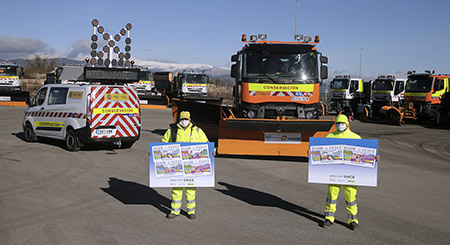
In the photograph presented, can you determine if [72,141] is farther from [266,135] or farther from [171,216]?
[171,216]

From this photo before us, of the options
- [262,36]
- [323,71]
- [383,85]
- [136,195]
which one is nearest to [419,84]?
Answer: [383,85]

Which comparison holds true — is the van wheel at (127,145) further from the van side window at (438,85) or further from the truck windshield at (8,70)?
the truck windshield at (8,70)

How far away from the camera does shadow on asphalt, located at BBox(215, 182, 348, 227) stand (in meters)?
6.98

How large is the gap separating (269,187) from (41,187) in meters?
4.28

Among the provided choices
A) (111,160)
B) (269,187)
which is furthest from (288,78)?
(111,160)

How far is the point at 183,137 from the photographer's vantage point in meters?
6.84

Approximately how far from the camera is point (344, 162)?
652 cm

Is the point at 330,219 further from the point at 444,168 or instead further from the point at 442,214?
the point at 444,168

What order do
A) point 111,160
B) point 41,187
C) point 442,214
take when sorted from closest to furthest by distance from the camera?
point 442,214, point 41,187, point 111,160

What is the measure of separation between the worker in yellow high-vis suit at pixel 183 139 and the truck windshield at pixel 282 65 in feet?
18.6

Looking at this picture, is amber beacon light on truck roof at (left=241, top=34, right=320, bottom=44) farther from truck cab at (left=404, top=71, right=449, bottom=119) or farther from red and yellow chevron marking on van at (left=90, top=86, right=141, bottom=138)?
truck cab at (left=404, top=71, right=449, bottom=119)

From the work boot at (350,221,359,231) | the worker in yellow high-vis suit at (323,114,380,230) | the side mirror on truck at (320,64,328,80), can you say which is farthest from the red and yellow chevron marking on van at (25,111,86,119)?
the work boot at (350,221,359,231)

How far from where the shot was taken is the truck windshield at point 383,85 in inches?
1193

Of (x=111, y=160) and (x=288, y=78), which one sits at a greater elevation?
(x=288, y=78)
